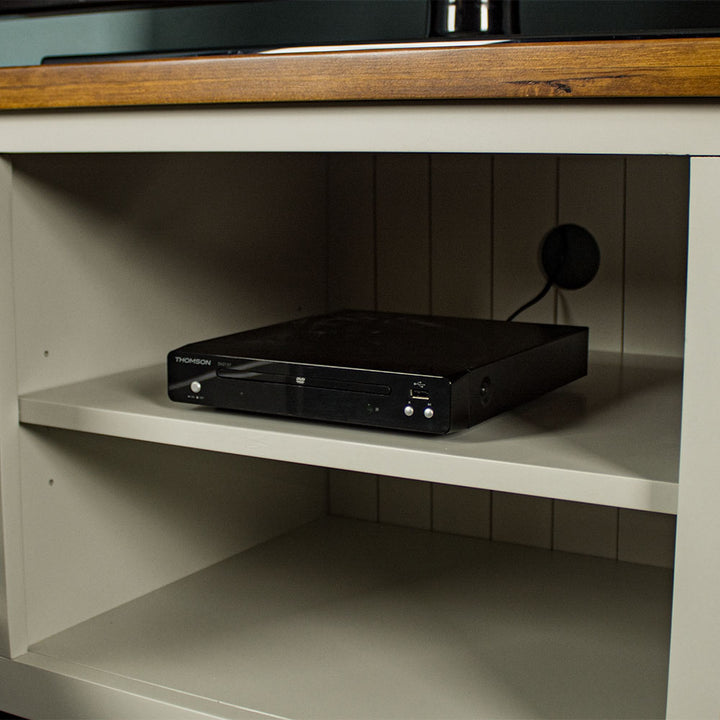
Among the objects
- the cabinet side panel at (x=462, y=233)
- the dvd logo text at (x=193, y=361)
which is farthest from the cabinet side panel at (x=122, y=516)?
the cabinet side panel at (x=462, y=233)

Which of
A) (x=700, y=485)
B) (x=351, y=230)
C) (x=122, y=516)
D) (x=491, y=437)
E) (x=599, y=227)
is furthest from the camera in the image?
(x=351, y=230)

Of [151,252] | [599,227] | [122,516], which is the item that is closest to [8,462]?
[122,516]

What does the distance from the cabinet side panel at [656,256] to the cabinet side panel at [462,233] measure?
0.55 ft

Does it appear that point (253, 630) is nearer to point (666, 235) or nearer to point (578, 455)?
point (578, 455)

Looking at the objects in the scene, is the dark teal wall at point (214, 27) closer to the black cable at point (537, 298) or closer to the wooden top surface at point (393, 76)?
the black cable at point (537, 298)

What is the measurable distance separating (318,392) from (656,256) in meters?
0.50

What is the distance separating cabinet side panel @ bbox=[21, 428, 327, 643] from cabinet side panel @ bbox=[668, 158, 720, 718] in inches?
22.7

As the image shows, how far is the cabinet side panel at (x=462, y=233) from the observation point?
1189 mm

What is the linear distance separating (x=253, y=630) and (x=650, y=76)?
647mm

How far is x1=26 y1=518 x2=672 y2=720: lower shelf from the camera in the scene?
84 centimetres

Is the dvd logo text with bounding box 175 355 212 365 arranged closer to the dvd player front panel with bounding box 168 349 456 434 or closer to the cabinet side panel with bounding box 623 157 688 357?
the dvd player front panel with bounding box 168 349 456 434

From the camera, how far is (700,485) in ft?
2.04

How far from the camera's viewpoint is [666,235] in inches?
43.4

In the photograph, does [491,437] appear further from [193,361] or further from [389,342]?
[193,361]
